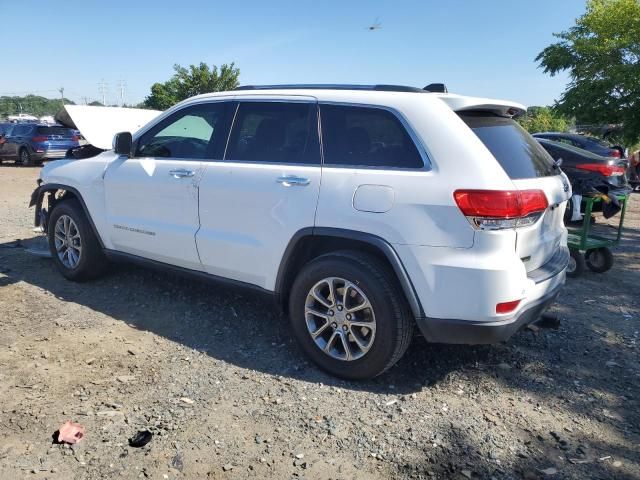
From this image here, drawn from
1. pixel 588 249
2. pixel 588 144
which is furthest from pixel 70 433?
pixel 588 144

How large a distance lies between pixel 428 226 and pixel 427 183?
243mm

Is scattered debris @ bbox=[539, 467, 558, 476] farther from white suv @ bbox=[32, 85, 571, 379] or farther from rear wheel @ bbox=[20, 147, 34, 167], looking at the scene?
rear wheel @ bbox=[20, 147, 34, 167]

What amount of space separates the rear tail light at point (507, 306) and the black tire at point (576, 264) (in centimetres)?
333

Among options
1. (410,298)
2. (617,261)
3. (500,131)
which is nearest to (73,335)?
(410,298)

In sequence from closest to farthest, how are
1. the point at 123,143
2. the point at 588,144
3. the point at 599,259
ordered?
the point at 123,143 < the point at 599,259 < the point at 588,144

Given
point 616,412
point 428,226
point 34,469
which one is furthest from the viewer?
point 616,412

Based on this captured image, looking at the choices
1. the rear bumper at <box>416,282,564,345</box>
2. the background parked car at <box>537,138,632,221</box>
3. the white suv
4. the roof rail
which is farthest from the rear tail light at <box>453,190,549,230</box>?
the background parked car at <box>537,138,632,221</box>

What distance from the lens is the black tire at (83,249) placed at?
4789 millimetres

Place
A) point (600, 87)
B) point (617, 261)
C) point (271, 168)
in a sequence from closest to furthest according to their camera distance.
Answer: point (271, 168) < point (617, 261) < point (600, 87)

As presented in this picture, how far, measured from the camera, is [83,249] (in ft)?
15.8

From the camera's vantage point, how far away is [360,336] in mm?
3229

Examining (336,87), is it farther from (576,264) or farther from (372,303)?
(576,264)

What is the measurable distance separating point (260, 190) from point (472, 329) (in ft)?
5.33

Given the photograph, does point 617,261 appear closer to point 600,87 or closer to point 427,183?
point 427,183
